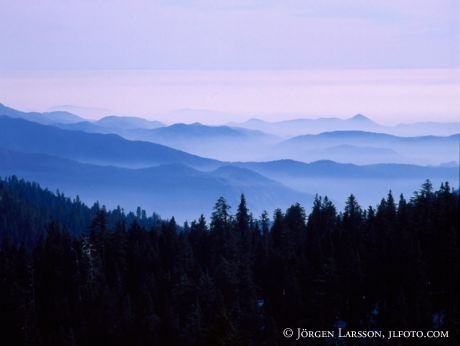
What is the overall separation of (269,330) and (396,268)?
33.6ft

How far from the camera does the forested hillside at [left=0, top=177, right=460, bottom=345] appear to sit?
183ft

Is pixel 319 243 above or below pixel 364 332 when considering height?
above

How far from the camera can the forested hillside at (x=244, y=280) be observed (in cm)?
5584

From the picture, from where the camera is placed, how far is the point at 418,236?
6119 cm

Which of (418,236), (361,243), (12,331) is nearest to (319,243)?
(361,243)

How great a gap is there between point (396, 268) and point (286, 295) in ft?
32.8

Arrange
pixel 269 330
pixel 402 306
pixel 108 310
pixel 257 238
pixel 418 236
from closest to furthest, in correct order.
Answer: pixel 402 306 → pixel 269 330 → pixel 418 236 → pixel 108 310 → pixel 257 238

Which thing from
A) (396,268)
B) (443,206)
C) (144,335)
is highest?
(443,206)

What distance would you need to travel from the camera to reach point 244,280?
68000 millimetres

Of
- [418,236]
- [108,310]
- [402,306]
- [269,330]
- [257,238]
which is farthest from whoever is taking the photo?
[257,238]

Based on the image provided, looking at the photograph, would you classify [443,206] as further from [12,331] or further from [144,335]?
[12,331]

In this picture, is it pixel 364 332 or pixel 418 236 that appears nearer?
pixel 364 332

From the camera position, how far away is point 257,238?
3290 inches

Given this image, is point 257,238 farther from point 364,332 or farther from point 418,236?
point 364,332
